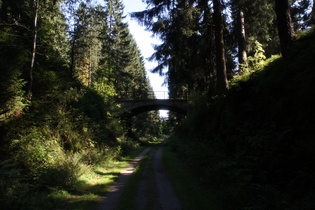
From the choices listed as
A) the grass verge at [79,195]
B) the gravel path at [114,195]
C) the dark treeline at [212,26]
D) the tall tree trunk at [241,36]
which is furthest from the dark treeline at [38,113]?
the tall tree trunk at [241,36]

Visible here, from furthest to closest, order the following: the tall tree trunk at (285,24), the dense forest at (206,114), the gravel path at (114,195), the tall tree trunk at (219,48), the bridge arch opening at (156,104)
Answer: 1. the bridge arch opening at (156,104)
2. the tall tree trunk at (219,48)
3. the tall tree trunk at (285,24)
4. the gravel path at (114,195)
5. the dense forest at (206,114)

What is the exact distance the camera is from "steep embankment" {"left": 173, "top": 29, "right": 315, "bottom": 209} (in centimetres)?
524

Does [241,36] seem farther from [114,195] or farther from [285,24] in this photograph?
[114,195]

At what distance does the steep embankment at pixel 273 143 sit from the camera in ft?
17.2

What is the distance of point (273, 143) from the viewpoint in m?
6.37

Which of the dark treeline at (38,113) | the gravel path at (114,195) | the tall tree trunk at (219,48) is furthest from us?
the tall tree trunk at (219,48)

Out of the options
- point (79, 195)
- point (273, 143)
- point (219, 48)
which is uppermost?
point (219, 48)

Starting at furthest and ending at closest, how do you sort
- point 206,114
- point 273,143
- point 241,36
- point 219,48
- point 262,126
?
point 241,36 < point 206,114 < point 219,48 < point 262,126 < point 273,143

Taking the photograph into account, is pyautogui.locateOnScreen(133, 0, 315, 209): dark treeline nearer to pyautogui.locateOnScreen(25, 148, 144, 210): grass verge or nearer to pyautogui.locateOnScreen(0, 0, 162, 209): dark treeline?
pyautogui.locateOnScreen(25, 148, 144, 210): grass verge

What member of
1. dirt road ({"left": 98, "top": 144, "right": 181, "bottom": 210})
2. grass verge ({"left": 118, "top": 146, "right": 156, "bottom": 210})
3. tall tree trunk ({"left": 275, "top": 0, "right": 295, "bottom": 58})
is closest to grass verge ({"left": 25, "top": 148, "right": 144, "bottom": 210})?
dirt road ({"left": 98, "top": 144, "right": 181, "bottom": 210})

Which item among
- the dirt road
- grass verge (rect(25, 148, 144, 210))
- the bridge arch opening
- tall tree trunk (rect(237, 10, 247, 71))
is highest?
tall tree trunk (rect(237, 10, 247, 71))

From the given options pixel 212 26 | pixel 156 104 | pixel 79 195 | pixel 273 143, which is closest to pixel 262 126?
pixel 273 143

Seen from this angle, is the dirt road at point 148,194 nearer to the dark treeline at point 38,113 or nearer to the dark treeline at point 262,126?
the dark treeline at point 262,126

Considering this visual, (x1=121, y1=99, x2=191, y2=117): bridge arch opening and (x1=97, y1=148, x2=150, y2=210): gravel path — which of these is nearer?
(x1=97, y1=148, x2=150, y2=210): gravel path
